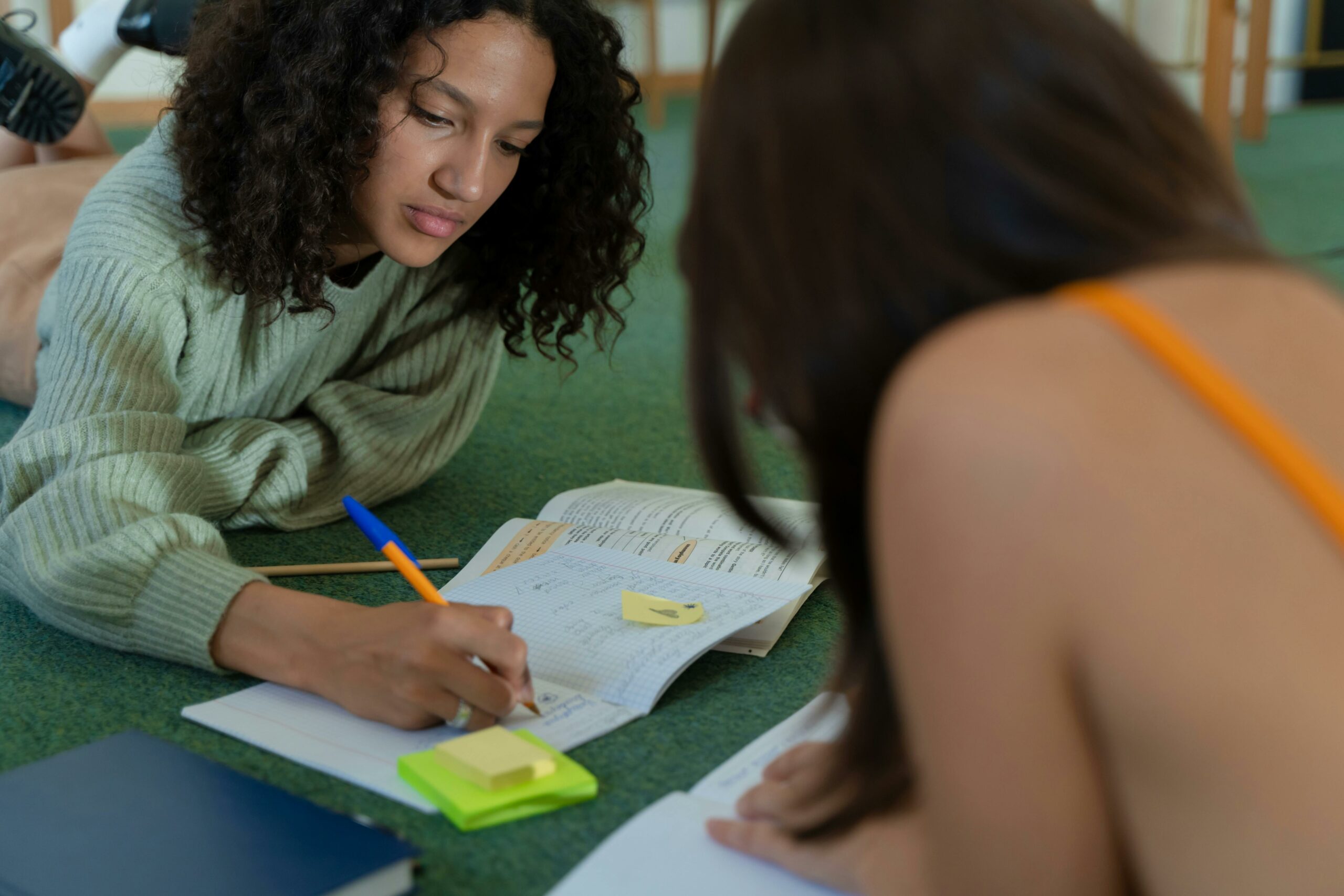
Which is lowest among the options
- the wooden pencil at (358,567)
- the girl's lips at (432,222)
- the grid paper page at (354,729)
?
the wooden pencil at (358,567)

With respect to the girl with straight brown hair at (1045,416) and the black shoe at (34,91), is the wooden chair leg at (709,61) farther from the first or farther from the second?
the black shoe at (34,91)

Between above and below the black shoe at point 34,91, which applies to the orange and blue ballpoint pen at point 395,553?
below

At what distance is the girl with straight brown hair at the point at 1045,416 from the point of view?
0.47m

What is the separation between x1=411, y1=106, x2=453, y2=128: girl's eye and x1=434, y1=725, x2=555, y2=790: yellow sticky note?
642mm

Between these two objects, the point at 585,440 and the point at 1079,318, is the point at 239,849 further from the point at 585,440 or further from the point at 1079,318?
the point at 585,440

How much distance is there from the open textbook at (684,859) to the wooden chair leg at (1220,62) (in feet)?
8.92

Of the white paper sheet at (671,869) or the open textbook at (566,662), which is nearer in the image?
the white paper sheet at (671,869)

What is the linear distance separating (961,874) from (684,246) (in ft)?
0.98

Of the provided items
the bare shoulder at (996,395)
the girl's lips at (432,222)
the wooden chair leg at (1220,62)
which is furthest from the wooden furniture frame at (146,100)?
the bare shoulder at (996,395)

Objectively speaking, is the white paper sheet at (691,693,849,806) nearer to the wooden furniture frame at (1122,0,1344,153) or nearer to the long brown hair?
the long brown hair

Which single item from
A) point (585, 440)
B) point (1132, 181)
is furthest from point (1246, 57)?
point (1132, 181)

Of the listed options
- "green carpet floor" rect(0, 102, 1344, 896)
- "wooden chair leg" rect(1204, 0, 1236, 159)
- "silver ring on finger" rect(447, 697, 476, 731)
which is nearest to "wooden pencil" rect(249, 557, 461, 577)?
"green carpet floor" rect(0, 102, 1344, 896)

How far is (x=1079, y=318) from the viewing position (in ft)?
1.60

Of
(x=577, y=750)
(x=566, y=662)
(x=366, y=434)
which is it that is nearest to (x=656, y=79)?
(x=366, y=434)
